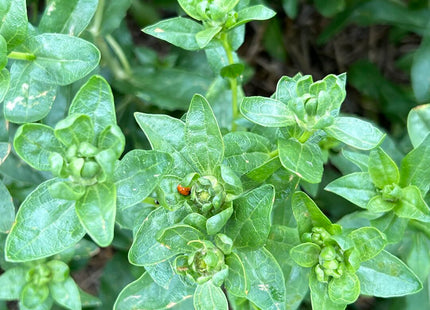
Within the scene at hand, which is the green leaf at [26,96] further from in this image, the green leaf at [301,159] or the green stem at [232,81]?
the green leaf at [301,159]

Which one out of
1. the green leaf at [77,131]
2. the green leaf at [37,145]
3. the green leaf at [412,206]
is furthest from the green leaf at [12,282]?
the green leaf at [412,206]

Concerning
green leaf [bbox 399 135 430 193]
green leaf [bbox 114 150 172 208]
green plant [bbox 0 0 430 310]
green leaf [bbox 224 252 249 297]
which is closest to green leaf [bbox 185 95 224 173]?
green plant [bbox 0 0 430 310]

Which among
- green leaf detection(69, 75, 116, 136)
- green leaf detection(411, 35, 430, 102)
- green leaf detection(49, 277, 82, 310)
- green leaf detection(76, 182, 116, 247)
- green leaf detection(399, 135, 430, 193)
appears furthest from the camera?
green leaf detection(411, 35, 430, 102)

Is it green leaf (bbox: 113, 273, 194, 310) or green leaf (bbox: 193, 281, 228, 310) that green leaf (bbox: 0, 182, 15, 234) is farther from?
green leaf (bbox: 193, 281, 228, 310)

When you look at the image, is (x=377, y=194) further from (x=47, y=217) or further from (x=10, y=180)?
(x=10, y=180)

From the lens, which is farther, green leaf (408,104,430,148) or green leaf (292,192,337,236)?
green leaf (408,104,430,148)

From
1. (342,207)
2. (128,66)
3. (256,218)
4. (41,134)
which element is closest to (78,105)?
(41,134)

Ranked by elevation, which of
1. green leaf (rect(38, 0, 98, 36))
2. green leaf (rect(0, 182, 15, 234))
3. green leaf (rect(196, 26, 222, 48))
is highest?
green leaf (rect(196, 26, 222, 48))
